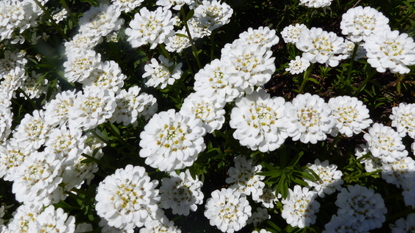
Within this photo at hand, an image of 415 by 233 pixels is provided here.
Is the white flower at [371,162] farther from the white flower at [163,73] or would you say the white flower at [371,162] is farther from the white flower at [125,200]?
the white flower at [163,73]

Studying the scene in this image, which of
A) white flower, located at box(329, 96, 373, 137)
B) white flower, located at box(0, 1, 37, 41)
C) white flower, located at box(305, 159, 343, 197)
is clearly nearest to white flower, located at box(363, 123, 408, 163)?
white flower, located at box(329, 96, 373, 137)

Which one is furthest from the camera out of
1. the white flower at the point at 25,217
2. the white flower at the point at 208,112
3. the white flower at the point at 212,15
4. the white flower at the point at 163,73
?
the white flower at the point at 212,15

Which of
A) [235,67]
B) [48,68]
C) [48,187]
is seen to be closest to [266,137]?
[235,67]

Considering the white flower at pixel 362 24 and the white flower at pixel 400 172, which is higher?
the white flower at pixel 362 24

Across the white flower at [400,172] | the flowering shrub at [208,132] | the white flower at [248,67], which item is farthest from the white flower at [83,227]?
the white flower at [400,172]

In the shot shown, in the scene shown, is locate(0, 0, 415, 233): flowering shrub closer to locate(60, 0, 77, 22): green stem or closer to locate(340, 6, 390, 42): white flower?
locate(340, 6, 390, 42): white flower

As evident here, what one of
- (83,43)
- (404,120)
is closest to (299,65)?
(404,120)

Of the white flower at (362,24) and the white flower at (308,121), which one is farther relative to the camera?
the white flower at (362,24)
